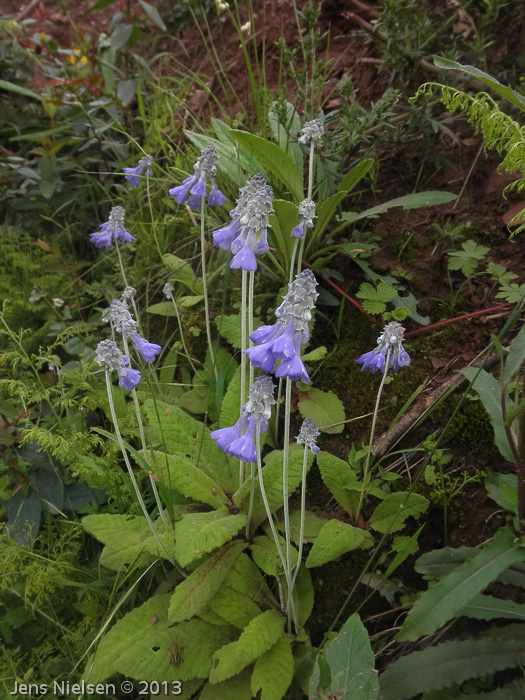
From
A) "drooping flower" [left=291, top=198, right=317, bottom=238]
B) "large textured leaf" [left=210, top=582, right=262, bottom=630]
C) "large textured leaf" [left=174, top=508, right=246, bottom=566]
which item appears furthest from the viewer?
"drooping flower" [left=291, top=198, right=317, bottom=238]

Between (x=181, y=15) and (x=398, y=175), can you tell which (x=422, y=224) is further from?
(x=181, y=15)

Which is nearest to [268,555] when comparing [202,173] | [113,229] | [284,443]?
[284,443]

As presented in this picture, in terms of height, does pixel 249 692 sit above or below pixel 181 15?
below

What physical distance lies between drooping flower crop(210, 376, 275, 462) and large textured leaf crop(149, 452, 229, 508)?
32cm

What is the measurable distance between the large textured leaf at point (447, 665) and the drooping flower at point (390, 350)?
92 cm

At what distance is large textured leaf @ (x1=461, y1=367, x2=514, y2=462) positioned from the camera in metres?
1.63

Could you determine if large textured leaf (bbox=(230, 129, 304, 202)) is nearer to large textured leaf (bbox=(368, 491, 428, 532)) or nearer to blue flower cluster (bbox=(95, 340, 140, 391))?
blue flower cluster (bbox=(95, 340, 140, 391))

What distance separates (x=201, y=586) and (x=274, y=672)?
36cm

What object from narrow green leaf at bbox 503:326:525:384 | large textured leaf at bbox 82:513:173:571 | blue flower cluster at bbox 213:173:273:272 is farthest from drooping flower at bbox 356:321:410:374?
large textured leaf at bbox 82:513:173:571

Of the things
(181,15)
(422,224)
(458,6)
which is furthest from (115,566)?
(181,15)

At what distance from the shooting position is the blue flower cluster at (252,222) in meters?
1.53

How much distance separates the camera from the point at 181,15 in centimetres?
491

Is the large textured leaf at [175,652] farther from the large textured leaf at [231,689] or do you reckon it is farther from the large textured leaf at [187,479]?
the large textured leaf at [187,479]

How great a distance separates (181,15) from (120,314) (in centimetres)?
461
